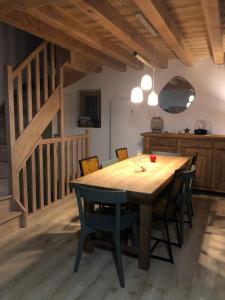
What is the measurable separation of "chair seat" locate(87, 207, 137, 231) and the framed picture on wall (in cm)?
389

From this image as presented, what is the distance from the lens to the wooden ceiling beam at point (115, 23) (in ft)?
8.20

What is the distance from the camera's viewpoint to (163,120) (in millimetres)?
5613

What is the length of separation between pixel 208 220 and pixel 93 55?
3.15 metres

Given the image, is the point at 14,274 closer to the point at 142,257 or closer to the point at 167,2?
the point at 142,257

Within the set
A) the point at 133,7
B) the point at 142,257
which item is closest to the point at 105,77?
the point at 133,7

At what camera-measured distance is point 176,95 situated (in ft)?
17.9

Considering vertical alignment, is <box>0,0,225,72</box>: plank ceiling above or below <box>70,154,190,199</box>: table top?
above

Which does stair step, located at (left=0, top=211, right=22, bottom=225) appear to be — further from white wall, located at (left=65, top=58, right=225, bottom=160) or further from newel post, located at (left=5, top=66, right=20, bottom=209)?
white wall, located at (left=65, top=58, right=225, bottom=160)

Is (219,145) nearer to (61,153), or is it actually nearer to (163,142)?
(163,142)

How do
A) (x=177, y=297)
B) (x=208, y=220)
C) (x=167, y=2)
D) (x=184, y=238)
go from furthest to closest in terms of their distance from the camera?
1. (x=208, y=220)
2. (x=184, y=238)
3. (x=167, y=2)
4. (x=177, y=297)

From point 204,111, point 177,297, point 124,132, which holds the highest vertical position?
point 204,111

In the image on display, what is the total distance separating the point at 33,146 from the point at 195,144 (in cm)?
→ 291

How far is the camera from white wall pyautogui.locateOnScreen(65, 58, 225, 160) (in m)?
5.14

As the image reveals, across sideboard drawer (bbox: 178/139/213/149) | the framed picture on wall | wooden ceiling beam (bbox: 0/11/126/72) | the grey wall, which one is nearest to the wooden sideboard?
sideboard drawer (bbox: 178/139/213/149)
